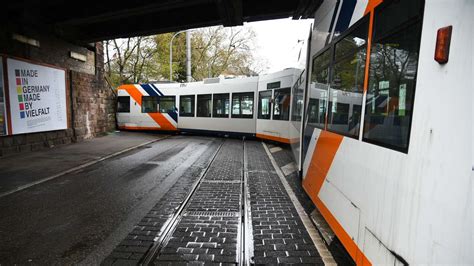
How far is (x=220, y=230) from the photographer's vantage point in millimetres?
3787

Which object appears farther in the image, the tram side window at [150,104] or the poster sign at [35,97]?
the tram side window at [150,104]

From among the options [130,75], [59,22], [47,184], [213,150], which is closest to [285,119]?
[213,150]

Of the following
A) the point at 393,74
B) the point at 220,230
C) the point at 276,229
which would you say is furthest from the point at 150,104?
the point at 393,74

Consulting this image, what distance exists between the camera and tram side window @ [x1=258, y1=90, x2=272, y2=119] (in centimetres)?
1262

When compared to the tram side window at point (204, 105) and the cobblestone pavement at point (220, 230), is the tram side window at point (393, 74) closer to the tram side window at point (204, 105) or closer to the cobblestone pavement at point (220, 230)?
the cobblestone pavement at point (220, 230)

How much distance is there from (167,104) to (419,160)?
16.2 metres

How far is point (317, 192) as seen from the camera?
167 inches

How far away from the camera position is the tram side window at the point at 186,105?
16.0 meters

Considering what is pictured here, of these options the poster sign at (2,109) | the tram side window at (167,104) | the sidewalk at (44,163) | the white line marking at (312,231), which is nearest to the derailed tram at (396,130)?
the white line marking at (312,231)

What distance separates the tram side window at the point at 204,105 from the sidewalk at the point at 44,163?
17.2 ft

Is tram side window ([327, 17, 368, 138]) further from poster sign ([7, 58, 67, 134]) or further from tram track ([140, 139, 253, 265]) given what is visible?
poster sign ([7, 58, 67, 134])

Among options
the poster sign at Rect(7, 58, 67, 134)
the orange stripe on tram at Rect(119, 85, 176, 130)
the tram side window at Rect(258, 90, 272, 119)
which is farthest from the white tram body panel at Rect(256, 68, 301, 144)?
the poster sign at Rect(7, 58, 67, 134)

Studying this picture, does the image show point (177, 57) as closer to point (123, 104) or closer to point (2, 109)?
point (123, 104)

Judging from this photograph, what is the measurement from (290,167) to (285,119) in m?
3.76
